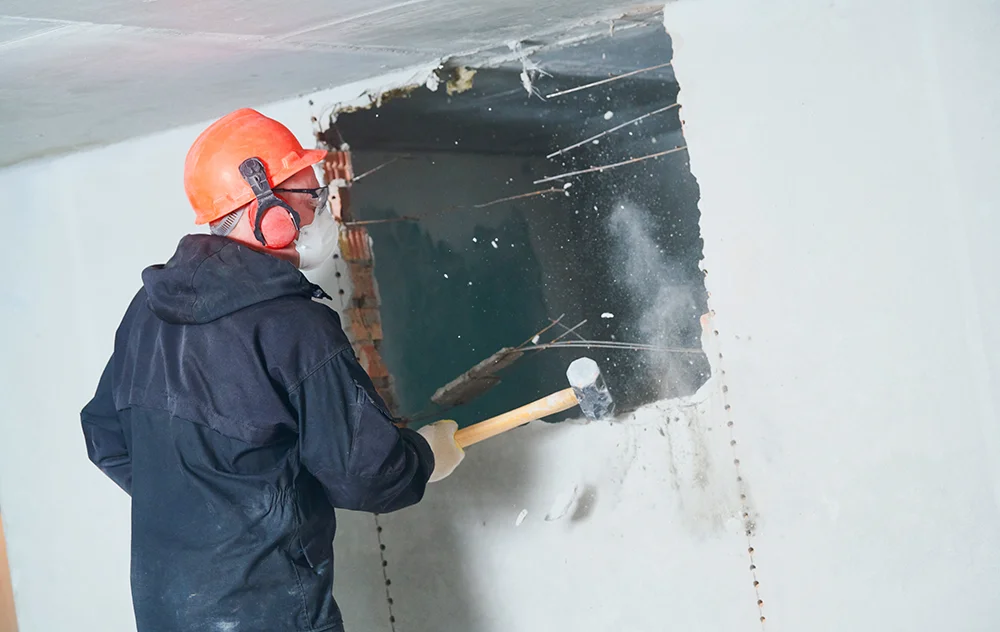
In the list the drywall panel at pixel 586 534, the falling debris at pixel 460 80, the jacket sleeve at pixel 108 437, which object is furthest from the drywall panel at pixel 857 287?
Result: the jacket sleeve at pixel 108 437

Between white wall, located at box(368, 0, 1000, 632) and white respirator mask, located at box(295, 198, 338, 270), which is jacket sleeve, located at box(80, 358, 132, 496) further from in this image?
white wall, located at box(368, 0, 1000, 632)

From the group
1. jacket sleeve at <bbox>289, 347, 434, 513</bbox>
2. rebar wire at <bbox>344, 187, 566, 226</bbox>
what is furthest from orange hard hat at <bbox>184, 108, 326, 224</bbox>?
rebar wire at <bbox>344, 187, 566, 226</bbox>

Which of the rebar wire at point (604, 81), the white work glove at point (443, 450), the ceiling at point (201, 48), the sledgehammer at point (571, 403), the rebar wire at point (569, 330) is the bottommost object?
the white work glove at point (443, 450)

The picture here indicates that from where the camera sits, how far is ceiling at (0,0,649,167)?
1.78m

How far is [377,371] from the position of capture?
8.70ft

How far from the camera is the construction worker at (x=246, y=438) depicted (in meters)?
1.73

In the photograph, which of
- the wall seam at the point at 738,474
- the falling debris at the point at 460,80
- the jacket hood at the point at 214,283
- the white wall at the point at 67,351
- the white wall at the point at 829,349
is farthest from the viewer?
the white wall at the point at 67,351

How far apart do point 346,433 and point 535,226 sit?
3.00ft

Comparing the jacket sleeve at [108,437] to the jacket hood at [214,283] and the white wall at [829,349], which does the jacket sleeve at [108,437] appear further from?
the white wall at [829,349]

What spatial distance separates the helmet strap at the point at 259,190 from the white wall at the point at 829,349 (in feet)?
3.31

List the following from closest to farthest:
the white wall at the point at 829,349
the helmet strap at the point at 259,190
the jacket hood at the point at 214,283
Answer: the jacket hood at the point at 214,283 < the helmet strap at the point at 259,190 < the white wall at the point at 829,349

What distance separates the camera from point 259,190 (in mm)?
1830

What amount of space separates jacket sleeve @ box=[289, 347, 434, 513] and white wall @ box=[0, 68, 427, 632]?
1.37m

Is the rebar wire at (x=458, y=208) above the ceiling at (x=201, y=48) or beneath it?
Answer: beneath
